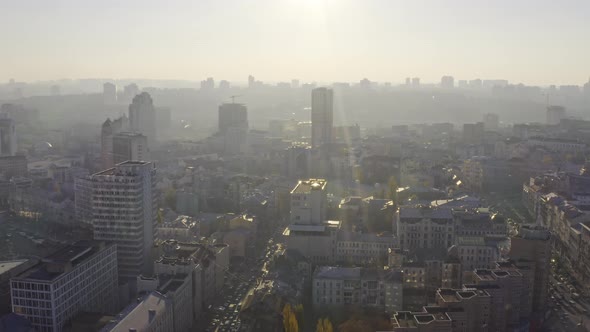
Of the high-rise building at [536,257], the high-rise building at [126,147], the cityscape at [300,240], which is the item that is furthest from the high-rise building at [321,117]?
the high-rise building at [536,257]

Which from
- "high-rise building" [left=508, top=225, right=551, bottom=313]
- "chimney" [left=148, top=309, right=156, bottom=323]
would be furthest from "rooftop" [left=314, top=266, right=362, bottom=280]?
"chimney" [left=148, top=309, right=156, bottom=323]

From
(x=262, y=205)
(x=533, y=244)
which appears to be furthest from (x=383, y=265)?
(x=262, y=205)

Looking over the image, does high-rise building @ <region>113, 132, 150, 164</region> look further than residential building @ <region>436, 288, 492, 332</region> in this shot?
Yes

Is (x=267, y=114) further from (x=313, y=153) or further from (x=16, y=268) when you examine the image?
(x=16, y=268)

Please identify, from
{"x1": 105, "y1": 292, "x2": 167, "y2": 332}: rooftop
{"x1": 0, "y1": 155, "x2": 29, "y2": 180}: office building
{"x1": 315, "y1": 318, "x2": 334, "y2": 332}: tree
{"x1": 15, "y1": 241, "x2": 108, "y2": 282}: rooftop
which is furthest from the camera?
{"x1": 0, "y1": 155, "x2": 29, "y2": 180}: office building

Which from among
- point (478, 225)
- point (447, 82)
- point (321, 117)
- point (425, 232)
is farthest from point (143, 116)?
point (447, 82)

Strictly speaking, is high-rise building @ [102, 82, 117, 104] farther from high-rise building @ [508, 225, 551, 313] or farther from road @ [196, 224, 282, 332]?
high-rise building @ [508, 225, 551, 313]

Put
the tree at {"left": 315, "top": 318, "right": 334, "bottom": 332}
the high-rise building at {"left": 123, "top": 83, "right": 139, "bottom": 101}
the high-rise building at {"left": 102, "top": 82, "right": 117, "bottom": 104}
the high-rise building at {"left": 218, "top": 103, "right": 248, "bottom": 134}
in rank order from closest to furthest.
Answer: the tree at {"left": 315, "top": 318, "right": 334, "bottom": 332}
the high-rise building at {"left": 218, "top": 103, "right": 248, "bottom": 134}
the high-rise building at {"left": 102, "top": 82, "right": 117, "bottom": 104}
the high-rise building at {"left": 123, "top": 83, "right": 139, "bottom": 101}
